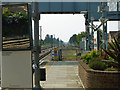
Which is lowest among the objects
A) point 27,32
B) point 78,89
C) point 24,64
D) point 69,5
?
point 78,89

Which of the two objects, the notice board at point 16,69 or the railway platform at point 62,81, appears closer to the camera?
the notice board at point 16,69

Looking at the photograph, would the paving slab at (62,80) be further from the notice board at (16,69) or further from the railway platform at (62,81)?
the notice board at (16,69)

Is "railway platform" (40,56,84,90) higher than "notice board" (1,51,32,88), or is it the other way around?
"notice board" (1,51,32,88)

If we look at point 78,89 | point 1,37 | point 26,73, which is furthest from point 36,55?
point 78,89

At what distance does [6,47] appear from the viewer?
8.54 meters

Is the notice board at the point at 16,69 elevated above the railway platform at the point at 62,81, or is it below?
above

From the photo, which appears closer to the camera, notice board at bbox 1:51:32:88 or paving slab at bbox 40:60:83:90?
notice board at bbox 1:51:32:88

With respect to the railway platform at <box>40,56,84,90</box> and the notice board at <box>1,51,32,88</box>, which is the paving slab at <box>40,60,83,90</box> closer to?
the railway platform at <box>40,56,84,90</box>

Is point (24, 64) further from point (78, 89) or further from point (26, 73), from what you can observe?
point (78, 89)

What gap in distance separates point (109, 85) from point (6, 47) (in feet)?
14.9

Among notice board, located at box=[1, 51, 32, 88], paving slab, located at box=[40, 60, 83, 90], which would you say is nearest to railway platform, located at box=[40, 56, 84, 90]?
paving slab, located at box=[40, 60, 83, 90]


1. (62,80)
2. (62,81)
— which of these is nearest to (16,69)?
(62,81)

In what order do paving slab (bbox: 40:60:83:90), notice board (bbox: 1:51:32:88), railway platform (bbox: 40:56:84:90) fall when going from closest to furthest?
notice board (bbox: 1:51:32:88), railway platform (bbox: 40:56:84:90), paving slab (bbox: 40:60:83:90)

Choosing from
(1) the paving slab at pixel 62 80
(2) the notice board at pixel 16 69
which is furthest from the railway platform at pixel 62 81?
(2) the notice board at pixel 16 69
